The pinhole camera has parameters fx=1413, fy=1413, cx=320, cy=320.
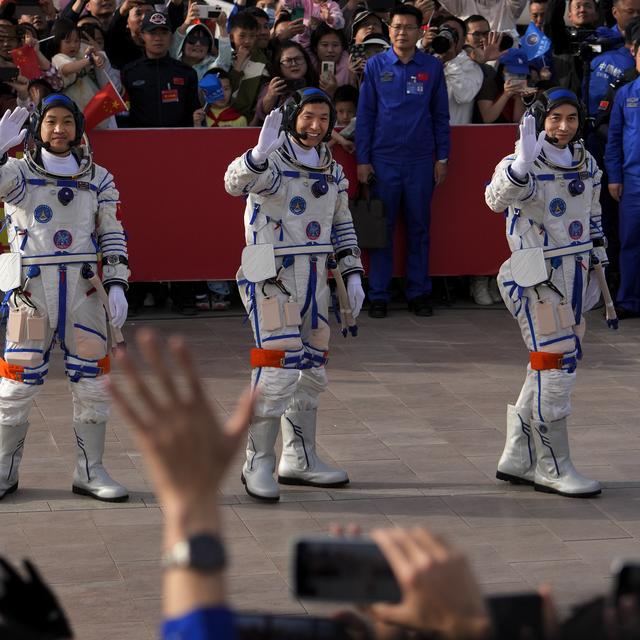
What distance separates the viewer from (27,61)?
10961 mm

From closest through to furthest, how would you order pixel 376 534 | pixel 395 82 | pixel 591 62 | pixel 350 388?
pixel 376 534 < pixel 350 388 < pixel 395 82 < pixel 591 62

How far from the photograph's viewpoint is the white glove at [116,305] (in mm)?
7348

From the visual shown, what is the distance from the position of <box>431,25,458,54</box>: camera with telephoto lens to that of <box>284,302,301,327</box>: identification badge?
5436 millimetres

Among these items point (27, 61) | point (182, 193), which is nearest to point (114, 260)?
point (27, 61)

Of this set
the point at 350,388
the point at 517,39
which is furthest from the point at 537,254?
the point at 517,39

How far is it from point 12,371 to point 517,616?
500 centimetres

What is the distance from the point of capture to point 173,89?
11531 mm

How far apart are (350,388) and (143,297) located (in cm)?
283

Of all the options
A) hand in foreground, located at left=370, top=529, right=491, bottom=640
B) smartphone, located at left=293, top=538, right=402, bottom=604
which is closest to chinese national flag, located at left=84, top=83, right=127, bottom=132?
smartphone, located at left=293, top=538, right=402, bottom=604

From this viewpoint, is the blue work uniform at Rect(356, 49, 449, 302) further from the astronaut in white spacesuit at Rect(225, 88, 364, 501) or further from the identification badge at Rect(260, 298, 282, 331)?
the identification badge at Rect(260, 298, 282, 331)

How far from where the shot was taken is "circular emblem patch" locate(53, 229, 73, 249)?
7.27 metres

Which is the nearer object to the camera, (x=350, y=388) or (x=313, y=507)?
(x=313, y=507)

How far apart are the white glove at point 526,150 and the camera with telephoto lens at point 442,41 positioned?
507cm

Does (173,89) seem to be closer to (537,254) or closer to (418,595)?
(537,254)
